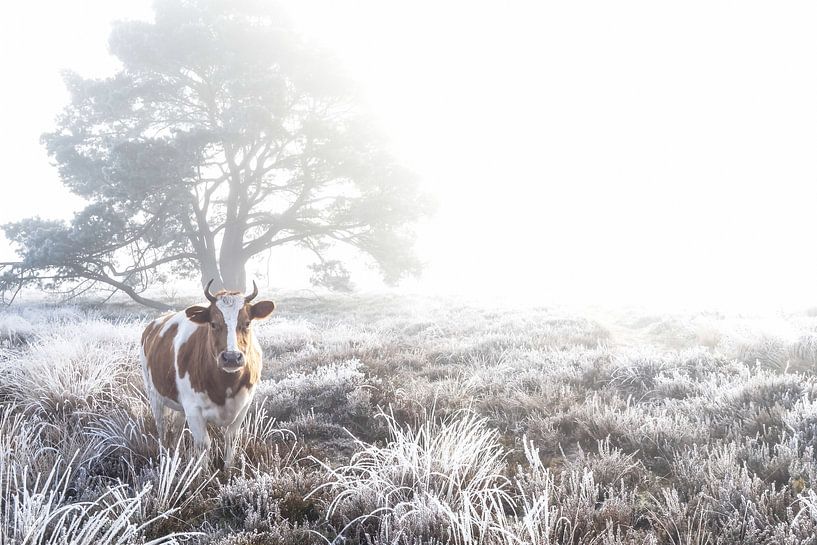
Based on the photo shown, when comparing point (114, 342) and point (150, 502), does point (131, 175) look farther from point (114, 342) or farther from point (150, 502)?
point (150, 502)

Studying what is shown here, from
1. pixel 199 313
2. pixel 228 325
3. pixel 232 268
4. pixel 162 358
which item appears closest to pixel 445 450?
pixel 228 325

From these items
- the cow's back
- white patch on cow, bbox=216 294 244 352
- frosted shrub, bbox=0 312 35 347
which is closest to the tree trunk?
frosted shrub, bbox=0 312 35 347

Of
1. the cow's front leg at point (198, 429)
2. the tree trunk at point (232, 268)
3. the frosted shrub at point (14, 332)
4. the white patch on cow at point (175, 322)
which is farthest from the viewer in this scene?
the tree trunk at point (232, 268)

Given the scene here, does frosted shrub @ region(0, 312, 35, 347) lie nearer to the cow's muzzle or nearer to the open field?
the open field

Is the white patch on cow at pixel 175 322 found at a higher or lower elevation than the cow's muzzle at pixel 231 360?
higher

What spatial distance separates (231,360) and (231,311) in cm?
45

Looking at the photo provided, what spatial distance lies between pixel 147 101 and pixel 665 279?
94.9 feet

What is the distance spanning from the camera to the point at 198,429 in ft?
12.3

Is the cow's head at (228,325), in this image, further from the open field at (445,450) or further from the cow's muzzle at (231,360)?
the open field at (445,450)

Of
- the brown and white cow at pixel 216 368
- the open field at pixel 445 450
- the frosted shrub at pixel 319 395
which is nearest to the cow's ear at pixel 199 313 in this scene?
the brown and white cow at pixel 216 368

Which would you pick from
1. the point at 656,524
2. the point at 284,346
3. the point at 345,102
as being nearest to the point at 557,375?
the point at 656,524

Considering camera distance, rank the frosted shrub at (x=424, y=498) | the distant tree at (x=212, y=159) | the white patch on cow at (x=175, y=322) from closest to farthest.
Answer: the frosted shrub at (x=424, y=498), the white patch on cow at (x=175, y=322), the distant tree at (x=212, y=159)

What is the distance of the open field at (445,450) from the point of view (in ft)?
8.39

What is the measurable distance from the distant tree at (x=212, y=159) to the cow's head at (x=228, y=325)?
12.6m
